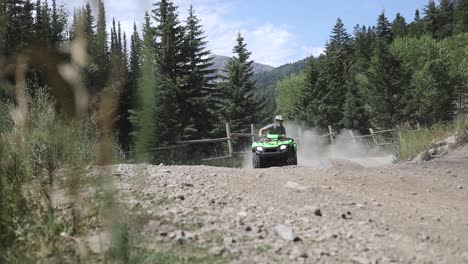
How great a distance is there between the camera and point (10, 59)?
1489 millimetres

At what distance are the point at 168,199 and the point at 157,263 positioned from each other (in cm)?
155

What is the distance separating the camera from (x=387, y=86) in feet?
140

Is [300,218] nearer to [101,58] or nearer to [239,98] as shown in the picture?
[101,58]

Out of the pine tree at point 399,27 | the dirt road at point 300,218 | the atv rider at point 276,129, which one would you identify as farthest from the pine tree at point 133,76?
the pine tree at point 399,27

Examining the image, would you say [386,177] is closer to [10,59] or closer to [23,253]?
[23,253]

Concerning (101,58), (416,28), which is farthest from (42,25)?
(416,28)

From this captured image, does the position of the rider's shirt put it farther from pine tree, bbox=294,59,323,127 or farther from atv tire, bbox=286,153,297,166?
pine tree, bbox=294,59,323,127

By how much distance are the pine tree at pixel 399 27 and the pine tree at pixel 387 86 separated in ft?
124

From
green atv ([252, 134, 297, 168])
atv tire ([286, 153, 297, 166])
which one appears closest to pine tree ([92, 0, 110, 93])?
green atv ([252, 134, 297, 168])

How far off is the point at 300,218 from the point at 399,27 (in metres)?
86.4

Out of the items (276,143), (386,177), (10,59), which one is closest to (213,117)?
(276,143)

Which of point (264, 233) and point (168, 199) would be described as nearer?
point (264, 233)

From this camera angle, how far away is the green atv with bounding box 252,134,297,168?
1148 centimetres

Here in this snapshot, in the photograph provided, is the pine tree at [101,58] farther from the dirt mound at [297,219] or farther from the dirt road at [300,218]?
the dirt road at [300,218]
